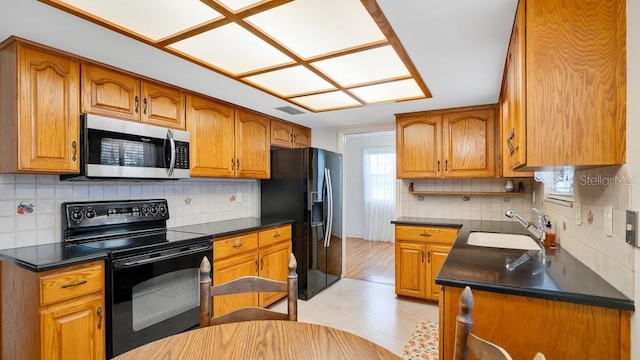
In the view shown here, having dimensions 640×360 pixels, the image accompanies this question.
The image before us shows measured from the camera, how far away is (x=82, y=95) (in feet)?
6.54

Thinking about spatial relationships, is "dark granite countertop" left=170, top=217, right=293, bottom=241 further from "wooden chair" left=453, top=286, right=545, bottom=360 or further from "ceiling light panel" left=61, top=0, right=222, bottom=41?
"wooden chair" left=453, top=286, right=545, bottom=360

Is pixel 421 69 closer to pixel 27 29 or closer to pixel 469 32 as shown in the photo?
pixel 469 32

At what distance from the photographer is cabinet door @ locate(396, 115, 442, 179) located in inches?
136

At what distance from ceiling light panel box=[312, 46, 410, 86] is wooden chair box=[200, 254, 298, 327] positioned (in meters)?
1.35

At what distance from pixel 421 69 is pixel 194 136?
6.35ft

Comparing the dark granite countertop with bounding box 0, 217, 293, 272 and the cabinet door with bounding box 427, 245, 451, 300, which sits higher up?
the dark granite countertop with bounding box 0, 217, 293, 272

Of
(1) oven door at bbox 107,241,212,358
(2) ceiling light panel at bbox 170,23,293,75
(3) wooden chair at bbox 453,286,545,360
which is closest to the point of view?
(3) wooden chair at bbox 453,286,545,360

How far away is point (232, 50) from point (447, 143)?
2484mm

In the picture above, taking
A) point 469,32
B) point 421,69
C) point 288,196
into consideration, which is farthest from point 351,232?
point 469,32

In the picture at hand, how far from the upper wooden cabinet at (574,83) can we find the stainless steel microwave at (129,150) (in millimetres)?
2359

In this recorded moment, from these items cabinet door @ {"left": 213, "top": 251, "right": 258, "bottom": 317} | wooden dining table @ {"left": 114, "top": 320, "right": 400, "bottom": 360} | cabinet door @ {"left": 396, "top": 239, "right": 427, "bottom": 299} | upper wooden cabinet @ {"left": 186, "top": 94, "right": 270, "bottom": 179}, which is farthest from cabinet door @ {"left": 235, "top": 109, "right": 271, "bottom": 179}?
wooden dining table @ {"left": 114, "top": 320, "right": 400, "bottom": 360}

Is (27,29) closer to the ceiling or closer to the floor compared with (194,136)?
closer to the ceiling

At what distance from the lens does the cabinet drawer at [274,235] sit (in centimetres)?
308

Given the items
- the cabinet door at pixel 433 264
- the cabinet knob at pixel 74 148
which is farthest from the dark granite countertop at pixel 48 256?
the cabinet door at pixel 433 264
